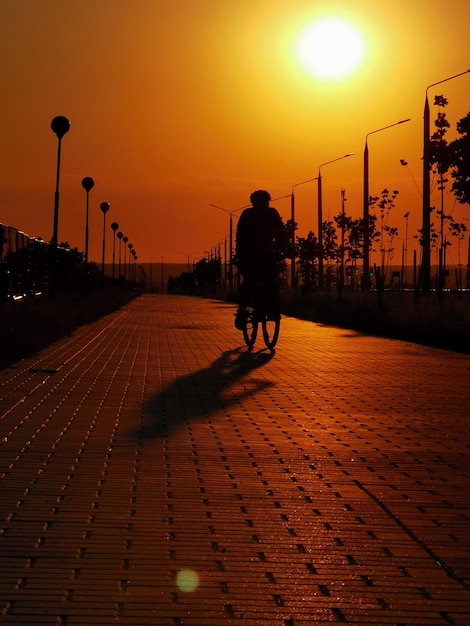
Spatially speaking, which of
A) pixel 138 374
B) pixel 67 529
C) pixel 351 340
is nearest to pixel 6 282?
pixel 351 340

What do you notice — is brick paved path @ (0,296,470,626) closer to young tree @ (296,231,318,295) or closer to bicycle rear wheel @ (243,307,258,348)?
bicycle rear wheel @ (243,307,258,348)

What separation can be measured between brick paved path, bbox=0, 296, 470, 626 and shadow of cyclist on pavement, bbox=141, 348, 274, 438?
0.11 ft

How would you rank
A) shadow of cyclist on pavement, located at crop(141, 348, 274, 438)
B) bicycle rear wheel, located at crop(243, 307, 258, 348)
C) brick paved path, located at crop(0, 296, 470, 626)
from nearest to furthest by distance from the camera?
brick paved path, located at crop(0, 296, 470, 626), shadow of cyclist on pavement, located at crop(141, 348, 274, 438), bicycle rear wheel, located at crop(243, 307, 258, 348)

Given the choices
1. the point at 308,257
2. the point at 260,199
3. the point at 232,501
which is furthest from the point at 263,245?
the point at 308,257

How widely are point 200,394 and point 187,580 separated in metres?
7.23

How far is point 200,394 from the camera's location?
1238 centimetres

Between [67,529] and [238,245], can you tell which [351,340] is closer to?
[238,245]

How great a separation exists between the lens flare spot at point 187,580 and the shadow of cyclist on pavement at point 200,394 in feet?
13.2

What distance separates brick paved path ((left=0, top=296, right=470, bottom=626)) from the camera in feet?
16.0

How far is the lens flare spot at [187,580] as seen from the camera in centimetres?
504

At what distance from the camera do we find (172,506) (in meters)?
6.65

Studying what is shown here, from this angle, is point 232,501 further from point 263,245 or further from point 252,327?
point 252,327

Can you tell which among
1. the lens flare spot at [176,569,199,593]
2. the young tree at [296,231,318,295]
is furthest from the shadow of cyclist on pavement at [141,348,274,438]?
the young tree at [296,231,318,295]

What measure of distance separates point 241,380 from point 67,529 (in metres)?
8.00
